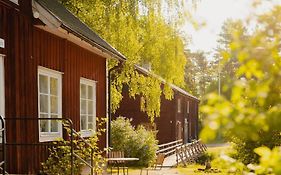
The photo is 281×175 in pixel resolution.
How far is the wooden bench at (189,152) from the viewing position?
25.4 m

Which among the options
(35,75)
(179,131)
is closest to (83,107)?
(35,75)

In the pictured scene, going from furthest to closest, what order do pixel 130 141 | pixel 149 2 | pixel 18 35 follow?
pixel 130 141
pixel 149 2
pixel 18 35

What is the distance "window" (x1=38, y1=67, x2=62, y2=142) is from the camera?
1009 centimetres

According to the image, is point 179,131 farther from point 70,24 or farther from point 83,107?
point 70,24

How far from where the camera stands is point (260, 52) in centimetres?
189

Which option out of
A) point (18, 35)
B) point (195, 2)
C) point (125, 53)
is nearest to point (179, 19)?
point (195, 2)

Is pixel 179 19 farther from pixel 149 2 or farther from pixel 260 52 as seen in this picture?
pixel 260 52

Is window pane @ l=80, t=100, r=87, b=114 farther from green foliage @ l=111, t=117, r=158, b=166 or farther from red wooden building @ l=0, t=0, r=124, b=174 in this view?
green foliage @ l=111, t=117, r=158, b=166

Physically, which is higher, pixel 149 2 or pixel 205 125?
pixel 149 2

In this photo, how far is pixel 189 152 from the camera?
2912 centimetres

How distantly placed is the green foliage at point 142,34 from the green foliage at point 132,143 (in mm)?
1273

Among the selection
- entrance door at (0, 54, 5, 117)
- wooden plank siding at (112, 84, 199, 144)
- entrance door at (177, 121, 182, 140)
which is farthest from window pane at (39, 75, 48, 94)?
entrance door at (177, 121, 182, 140)

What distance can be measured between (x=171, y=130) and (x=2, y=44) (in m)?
30.2

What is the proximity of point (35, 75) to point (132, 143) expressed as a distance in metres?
13.5
